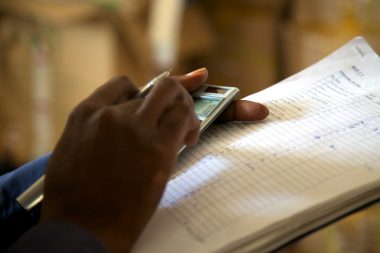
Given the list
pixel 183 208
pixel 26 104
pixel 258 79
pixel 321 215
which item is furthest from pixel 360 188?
pixel 26 104

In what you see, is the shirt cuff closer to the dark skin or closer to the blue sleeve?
the dark skin

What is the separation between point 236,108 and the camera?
0.59m

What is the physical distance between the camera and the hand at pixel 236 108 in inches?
22.9

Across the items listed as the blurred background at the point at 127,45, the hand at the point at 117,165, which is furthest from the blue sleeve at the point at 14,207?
the blurred background at the point at 127,45

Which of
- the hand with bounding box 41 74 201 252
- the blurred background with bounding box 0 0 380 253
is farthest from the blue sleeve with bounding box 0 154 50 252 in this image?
the blurred background with bounding box 0 0 380 253

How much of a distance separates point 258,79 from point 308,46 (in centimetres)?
26

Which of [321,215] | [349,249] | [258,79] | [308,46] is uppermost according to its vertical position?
[321,215]

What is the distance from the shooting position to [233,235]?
0.43 metres

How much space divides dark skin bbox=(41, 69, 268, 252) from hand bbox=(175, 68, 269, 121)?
0.39ft

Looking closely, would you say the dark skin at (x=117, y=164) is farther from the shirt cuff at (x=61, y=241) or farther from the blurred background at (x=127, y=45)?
the blurred background at (x=127, y=45)

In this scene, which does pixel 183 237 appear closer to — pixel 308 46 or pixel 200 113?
pixel 200 113

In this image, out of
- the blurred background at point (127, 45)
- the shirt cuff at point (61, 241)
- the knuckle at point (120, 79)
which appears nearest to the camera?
the shirt cuff at point (61, 241)

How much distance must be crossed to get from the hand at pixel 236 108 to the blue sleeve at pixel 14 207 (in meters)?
0.18

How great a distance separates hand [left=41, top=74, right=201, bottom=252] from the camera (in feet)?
1.38
